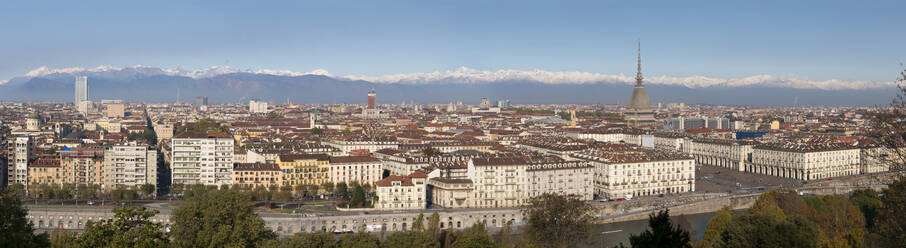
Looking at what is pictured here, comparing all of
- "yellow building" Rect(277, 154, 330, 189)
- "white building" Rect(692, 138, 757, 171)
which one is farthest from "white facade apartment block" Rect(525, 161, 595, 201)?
"white building" Rect(692, 138, 757, 171)

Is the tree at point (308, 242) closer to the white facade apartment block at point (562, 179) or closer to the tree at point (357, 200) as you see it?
the tree at point (357, 200)

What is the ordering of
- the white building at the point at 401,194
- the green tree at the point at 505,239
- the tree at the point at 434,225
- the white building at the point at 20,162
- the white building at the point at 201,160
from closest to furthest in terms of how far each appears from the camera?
1. the green tree at the point at 505,239
2. the tree at the point at 434,225
3. the white building at the point at 401,194
4. the white building at the point at 20,162
5. the white building at the point at 201,160

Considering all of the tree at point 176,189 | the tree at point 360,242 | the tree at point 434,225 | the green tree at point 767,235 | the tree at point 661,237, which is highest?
the tree at point 661,237

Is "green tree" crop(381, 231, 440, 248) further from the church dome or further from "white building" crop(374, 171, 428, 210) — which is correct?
the church dome

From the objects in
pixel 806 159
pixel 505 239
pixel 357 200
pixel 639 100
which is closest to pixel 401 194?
pixel 357 200

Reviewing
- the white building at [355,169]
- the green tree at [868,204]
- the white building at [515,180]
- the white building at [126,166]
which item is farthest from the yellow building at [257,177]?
the green tree at [868,204]

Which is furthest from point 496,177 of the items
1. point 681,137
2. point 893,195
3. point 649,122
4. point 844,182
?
point 649,122

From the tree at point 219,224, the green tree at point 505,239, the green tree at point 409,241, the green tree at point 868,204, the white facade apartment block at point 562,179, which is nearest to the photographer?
the green tree at point 409,241
